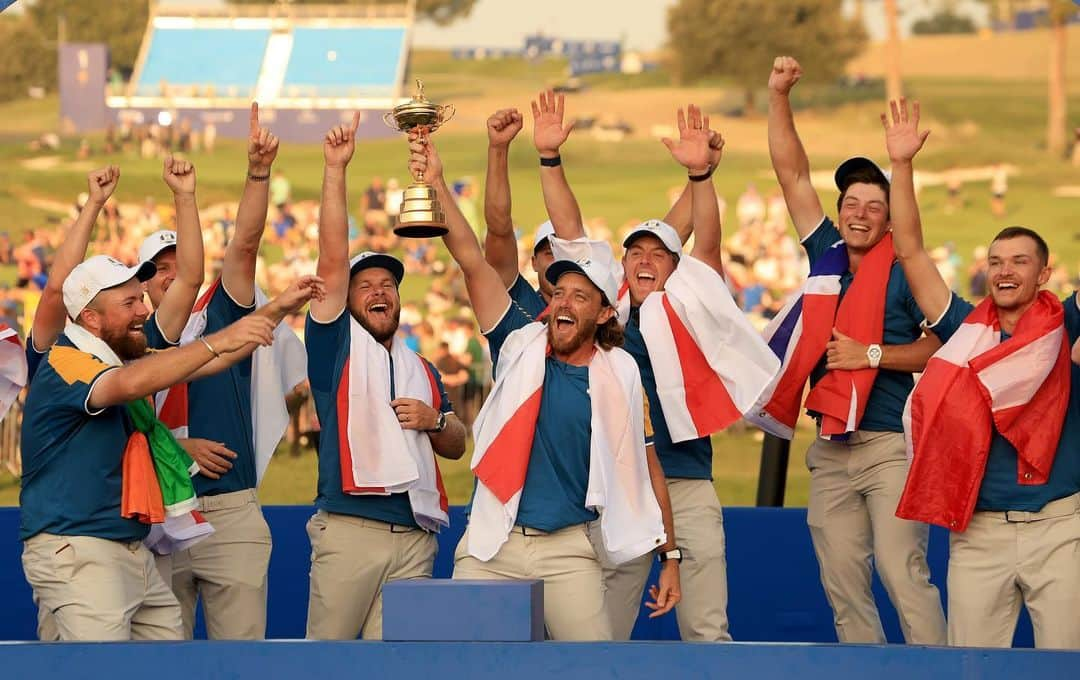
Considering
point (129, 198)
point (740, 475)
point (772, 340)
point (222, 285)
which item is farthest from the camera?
point (129, 198)

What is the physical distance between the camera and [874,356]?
7.50m

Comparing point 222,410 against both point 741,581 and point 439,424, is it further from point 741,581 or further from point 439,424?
point 741,581

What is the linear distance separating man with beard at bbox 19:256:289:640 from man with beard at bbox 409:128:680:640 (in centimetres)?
92

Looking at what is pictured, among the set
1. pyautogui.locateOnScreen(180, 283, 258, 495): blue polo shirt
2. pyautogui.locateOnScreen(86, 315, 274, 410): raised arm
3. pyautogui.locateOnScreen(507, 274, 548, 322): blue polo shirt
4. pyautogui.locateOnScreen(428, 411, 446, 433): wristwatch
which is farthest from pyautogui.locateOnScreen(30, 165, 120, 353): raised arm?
pyautogui.locateOnScreen(507, 274, 548, 322): blue polo shirt

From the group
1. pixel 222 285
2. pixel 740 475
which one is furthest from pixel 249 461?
pixel 740 475

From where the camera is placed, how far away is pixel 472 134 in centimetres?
2183

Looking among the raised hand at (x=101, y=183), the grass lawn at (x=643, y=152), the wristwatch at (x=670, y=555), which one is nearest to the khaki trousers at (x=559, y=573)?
the wristwatch at (x=670, y=555)

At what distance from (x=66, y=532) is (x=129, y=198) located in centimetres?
1553

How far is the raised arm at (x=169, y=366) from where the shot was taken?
6293 mm

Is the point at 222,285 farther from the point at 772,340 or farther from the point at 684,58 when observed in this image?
the point at 684,58

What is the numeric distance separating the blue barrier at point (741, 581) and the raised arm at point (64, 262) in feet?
5.43

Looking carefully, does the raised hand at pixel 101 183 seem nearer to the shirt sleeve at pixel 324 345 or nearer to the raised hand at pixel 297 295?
the shirt sleeve at pixel 324 345

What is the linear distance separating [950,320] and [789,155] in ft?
4.04

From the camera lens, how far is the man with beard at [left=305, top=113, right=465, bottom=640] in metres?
7.21
